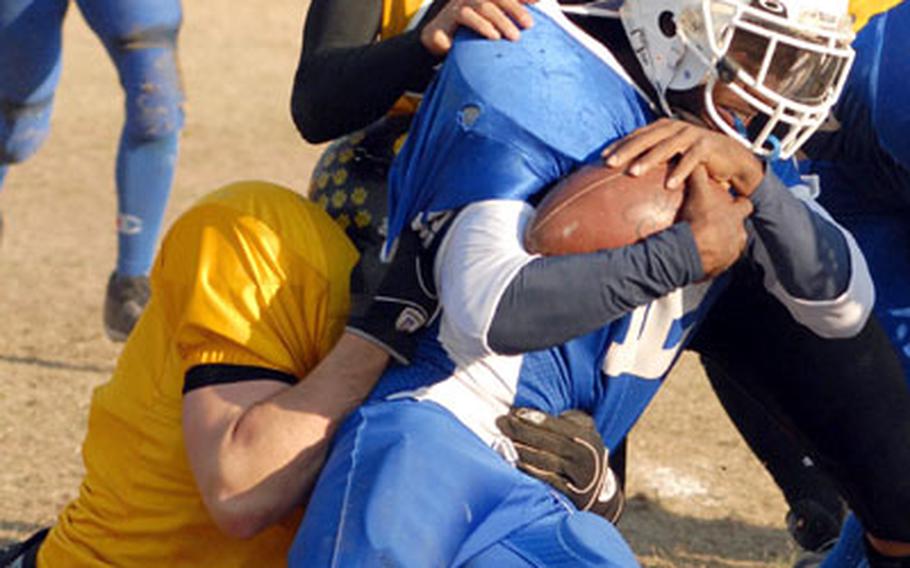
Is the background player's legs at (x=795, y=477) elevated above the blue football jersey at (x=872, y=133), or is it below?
below

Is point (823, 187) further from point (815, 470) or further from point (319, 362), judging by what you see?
point (319, 362)

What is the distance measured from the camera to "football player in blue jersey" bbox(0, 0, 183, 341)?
5949 millimetres

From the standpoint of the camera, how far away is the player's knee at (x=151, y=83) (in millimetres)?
6031

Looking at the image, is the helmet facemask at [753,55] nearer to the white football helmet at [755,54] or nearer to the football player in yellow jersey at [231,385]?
the white football helmet at [755,54]

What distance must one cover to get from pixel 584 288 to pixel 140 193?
3.53 meters

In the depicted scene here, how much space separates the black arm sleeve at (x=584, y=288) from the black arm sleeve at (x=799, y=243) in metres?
0.21

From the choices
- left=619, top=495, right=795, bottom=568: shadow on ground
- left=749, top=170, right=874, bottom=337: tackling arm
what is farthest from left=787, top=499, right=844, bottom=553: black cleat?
left=749, top=170, right=874, bottom=337: tackling arm

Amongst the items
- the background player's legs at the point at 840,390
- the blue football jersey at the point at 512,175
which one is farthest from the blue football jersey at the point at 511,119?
the background player's legs at the point at 840,390

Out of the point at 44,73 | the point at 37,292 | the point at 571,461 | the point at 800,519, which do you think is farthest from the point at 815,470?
the point at 37,292

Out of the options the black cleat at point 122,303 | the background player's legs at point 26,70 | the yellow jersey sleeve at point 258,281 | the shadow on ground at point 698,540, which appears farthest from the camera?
the black cleat at point 122,303

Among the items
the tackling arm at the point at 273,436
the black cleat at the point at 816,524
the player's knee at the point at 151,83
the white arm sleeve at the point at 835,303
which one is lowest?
the black cleat at the point at 816,524

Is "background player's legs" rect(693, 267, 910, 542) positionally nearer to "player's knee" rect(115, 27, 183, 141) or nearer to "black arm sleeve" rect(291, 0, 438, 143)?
"black arm sleeve" rect(291, 0, 438, 143)

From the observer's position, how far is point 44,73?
19.9 ft

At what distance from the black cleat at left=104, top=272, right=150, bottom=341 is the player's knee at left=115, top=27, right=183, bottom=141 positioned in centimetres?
49
